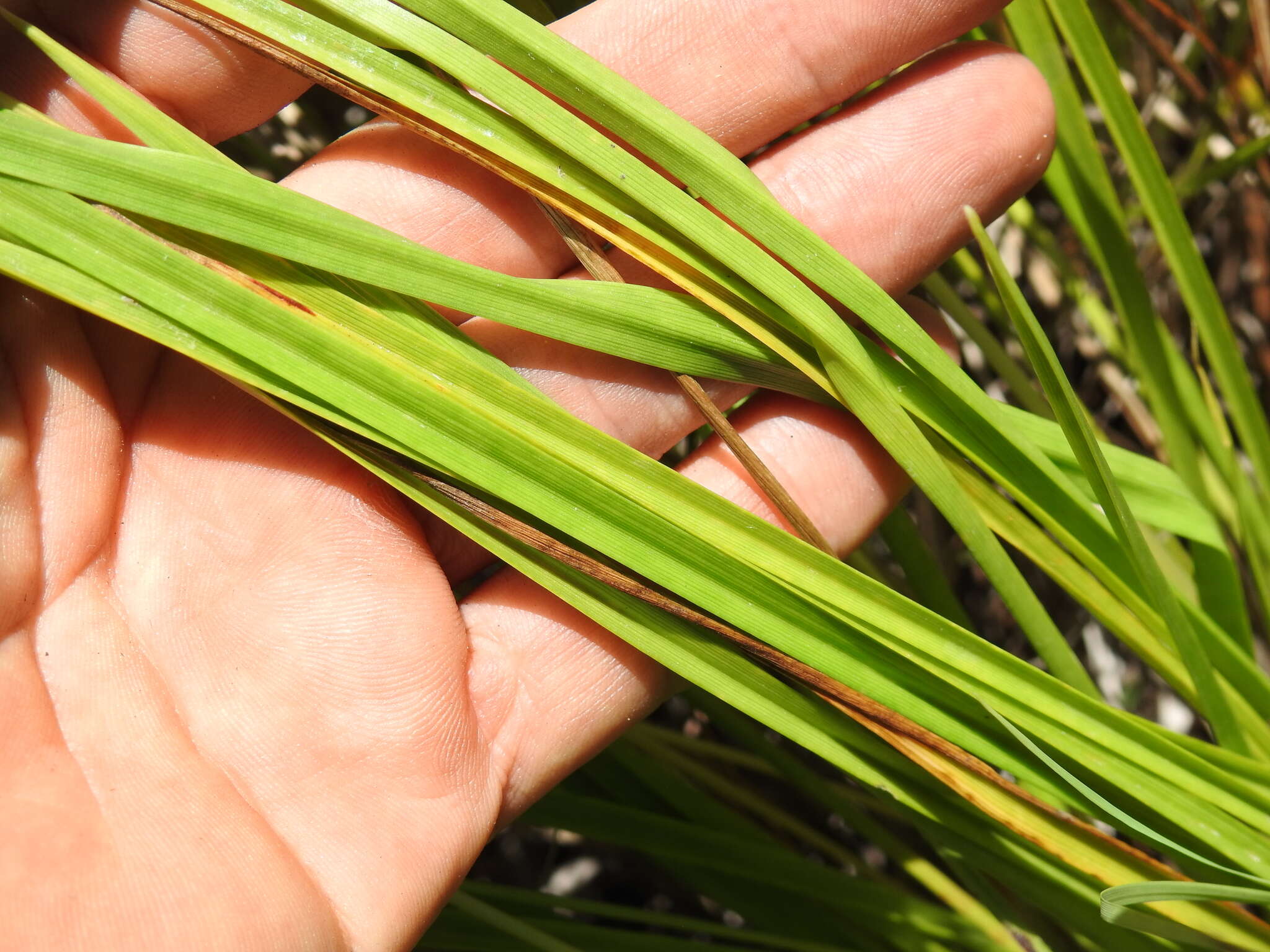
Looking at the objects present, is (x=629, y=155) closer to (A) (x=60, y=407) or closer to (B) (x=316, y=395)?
(B) (x=316, y=395)

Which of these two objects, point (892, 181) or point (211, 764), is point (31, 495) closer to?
point (211, 764)

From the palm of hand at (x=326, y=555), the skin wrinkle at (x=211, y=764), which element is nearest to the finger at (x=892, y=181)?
the palm of hand at (x=326, y=555)

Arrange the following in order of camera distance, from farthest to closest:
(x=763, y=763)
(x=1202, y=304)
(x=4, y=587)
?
(x=763, y=763)
(x=1202, y=304)
(x=4, y=587)

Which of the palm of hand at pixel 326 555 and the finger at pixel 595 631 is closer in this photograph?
the palm of hand at pixel 326 555

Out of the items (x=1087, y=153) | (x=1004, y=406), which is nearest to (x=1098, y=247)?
(x=1087, y=153)

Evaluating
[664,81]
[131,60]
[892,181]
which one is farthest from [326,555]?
[892,181]

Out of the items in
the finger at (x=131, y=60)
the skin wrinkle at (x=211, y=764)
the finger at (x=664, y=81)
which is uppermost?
→ the finger at (x=131, y=60)

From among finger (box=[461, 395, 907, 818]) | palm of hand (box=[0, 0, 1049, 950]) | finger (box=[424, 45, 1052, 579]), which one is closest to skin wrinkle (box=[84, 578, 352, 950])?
palm of hand (box=[0, 0, 1049, 950])

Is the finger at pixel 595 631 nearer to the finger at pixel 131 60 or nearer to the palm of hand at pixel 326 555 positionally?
the palm of hand at pixel 326 555

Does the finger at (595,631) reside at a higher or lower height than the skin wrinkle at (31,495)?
lower
